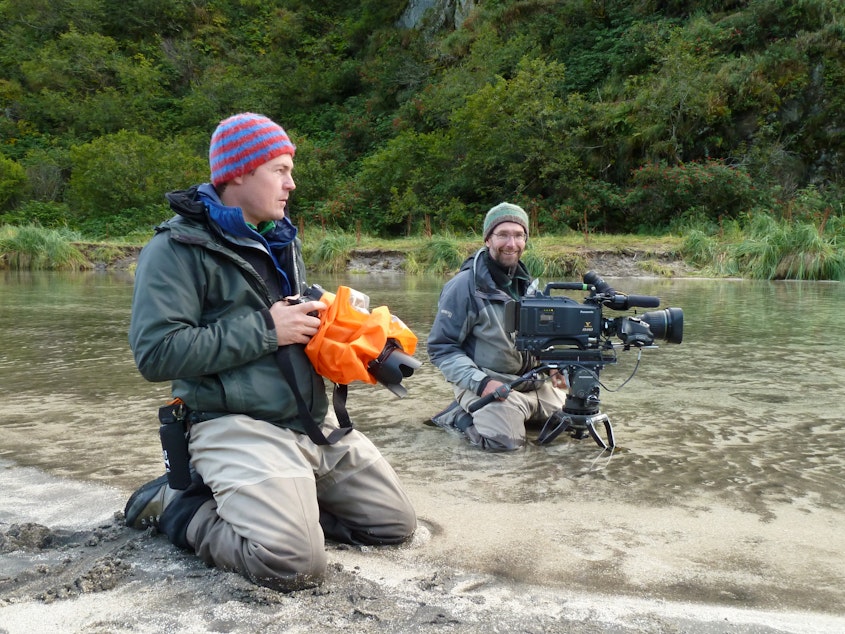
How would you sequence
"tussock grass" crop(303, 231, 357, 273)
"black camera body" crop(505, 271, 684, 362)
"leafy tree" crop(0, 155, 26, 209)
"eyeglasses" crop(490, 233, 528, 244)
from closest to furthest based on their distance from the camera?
1. "black camera body" crop(505, 271, 684, 362)
2. "eyeglasses" crop(490, 233, 528, 244)
3. "tussock grass" crop(303, 231, 357, 273)
4. "leafy tree" crop(0, 155, 26, 209)

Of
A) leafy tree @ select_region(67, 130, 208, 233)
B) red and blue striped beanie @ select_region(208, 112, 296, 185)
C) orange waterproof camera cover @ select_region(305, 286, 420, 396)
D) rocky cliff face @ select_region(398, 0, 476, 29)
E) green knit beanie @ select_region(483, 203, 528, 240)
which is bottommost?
orange waterproof camera cover @ select_region(305, 286, 420, 396)

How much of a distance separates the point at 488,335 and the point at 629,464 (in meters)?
1.03

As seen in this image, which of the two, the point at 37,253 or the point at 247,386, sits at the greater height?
the point at 37,253

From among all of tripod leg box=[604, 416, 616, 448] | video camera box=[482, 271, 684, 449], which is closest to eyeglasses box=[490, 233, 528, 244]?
video camera box=[482, 271, 684, 449]

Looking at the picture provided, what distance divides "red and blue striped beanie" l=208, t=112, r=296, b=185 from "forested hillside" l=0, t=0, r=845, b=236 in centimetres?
1566

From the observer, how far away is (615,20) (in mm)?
24750

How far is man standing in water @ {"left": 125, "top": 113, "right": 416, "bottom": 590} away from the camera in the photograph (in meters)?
2.35

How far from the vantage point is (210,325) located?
244cm

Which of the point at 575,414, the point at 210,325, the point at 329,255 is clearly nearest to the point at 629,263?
the point at 329,255

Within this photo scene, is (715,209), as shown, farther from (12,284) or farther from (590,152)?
(12,284)

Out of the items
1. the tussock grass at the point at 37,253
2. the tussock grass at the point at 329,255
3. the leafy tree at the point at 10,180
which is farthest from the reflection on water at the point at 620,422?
the leafy tree at the point at 10,180

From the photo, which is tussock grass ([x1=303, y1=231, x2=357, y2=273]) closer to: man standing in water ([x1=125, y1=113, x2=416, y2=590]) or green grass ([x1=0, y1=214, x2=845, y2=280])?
green grass ([x1=0, y1=214, x2=845, y2=280])

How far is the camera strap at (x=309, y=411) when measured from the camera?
2514 millimetres

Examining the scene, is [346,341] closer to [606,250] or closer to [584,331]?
[584,331]
